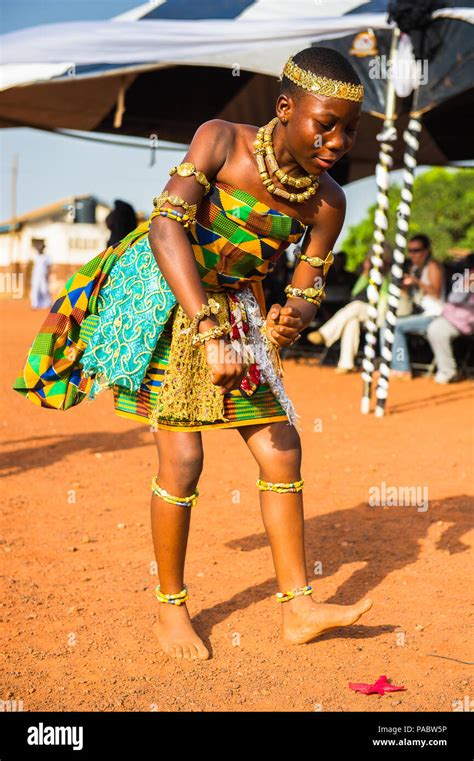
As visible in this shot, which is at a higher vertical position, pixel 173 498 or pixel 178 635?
pixel 173 498

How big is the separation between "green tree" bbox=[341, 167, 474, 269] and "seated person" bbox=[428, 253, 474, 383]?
118 ft

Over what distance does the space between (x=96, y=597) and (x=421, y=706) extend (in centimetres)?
145

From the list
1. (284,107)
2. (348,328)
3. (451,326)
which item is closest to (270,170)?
(284,107)

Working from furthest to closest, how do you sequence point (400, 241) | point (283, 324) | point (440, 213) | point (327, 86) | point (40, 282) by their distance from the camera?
point (440, 213)
point (40, 282)
point (400, 241)
point (283, 324)
point (327, 86)

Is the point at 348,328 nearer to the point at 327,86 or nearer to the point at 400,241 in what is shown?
the point at 400,241

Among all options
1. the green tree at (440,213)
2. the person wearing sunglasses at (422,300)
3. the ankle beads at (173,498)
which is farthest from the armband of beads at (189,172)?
the green tree at (440,213)

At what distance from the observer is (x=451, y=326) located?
10172 millimetres

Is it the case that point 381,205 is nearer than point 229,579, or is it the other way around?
point 229,579

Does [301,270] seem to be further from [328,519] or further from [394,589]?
[328,519]

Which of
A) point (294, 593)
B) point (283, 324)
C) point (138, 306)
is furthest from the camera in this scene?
point (294, 593)

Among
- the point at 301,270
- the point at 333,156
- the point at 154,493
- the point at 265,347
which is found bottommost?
the point at 154,493

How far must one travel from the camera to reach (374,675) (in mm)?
2951

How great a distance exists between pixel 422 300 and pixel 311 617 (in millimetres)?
8452

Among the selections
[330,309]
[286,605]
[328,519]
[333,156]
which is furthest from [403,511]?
[330,309]
